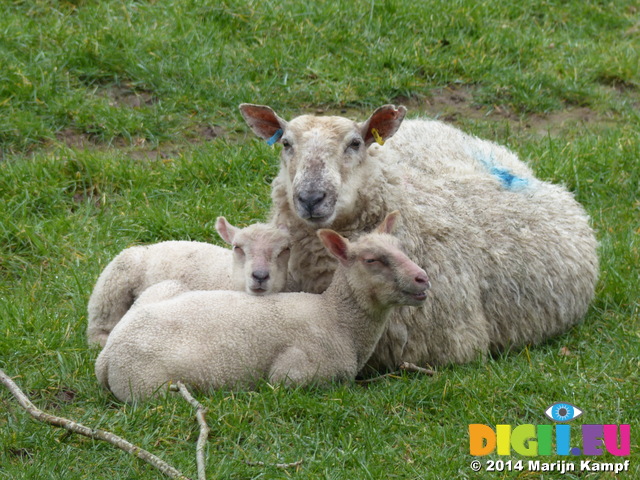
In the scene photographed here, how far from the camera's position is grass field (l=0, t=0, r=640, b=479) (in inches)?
182

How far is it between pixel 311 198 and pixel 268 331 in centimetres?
73

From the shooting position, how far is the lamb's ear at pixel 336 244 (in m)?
5.00

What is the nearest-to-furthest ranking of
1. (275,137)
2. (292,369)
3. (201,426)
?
(201,426), (292,369), (275,137)

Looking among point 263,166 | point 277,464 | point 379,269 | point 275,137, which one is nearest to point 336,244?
point 379,269

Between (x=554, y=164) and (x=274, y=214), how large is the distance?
9.64ft

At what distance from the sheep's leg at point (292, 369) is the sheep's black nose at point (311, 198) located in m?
0.75

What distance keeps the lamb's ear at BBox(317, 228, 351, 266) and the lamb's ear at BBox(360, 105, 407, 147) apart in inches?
32.2

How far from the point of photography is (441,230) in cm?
576

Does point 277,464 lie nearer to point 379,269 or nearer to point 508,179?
point 379,269

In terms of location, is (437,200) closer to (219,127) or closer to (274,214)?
(274,214)

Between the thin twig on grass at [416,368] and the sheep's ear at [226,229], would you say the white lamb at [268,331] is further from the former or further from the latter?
the sheep's ear at [226,229]

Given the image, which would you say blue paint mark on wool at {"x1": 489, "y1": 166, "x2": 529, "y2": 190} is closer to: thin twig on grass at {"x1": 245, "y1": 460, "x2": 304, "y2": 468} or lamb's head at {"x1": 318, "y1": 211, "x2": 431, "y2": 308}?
lamb's head at {"x1": 318, "y1": 211, "x2": 431, "y2": 308}

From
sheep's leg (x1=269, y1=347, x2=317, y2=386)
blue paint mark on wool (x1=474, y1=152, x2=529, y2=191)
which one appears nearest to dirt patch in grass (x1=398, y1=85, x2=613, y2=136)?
blue paint mark on wool (x1=474, y1=152, x2=529, y2=191)

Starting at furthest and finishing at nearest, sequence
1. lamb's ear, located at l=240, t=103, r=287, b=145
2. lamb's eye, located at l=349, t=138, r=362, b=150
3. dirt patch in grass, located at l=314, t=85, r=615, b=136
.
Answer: dirt patch in grass, located at l=314, t=85, r=615, b=136, lamb's ear, located at l=240, t=103, r=287, b=145, lamb's eye, located at l=349, t=138, r=362, b=150
